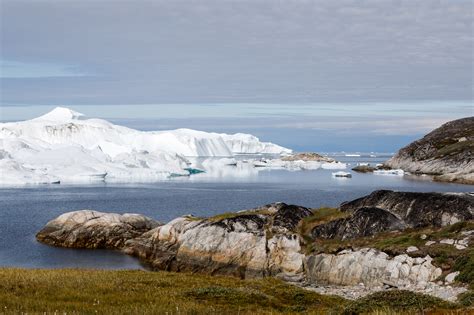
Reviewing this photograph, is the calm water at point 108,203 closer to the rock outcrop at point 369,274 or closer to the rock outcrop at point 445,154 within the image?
the rock outcrop at point 369,274

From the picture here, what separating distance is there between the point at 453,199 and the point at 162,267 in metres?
21.0

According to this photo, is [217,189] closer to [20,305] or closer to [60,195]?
[60,195]

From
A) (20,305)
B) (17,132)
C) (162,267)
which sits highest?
(17,132)

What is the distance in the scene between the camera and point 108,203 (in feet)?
272

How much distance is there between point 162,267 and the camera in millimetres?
42125

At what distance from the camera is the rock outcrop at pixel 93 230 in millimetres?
51000

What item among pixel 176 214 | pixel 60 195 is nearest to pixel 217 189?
pixel 60 195

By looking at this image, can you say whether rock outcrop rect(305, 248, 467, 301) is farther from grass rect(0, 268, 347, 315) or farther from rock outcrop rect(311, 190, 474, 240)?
grass rect(0, 268, 347, 315)

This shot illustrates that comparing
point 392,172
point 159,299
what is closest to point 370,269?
point 159,299

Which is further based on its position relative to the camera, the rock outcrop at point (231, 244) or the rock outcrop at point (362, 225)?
the rock outcrop at point (231, 244)

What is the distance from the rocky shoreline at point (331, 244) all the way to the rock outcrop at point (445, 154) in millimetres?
82740

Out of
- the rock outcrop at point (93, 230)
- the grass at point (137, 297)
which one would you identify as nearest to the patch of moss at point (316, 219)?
the grass at point (137, 297)

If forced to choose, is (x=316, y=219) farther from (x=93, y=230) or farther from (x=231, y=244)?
(x=93, y=230)

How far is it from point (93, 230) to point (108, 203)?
31.5 m
